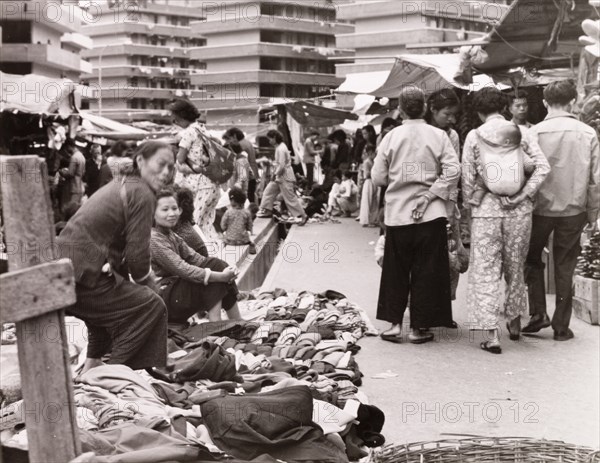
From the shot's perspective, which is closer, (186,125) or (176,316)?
(176,316)

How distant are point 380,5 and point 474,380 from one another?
49.1 meters

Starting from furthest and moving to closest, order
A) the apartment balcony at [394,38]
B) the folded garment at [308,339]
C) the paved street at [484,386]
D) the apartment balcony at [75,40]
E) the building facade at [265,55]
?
the building facade at [265,55] → the apartment balcony at [75,40] → the apartment balcony at [394,38] → the folded garment at [308,339] → the paved street at [484,386]

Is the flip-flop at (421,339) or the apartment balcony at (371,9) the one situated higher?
the apartment balcony at (371,9)

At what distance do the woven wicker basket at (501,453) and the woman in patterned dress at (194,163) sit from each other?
6.04 m

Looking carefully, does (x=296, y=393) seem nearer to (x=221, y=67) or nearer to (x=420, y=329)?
(x=420, y=329)

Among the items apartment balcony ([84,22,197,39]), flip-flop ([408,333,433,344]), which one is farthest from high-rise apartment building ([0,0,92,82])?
apartment balcony ([84,22,197,39])

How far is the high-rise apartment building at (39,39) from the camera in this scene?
40375mm

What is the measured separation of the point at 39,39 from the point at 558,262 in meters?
42.0

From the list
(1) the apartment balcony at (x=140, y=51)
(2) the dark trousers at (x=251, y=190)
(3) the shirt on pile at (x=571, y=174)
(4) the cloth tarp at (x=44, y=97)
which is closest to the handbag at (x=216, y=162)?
(3) the shirt on pile at (x=571, y=174)

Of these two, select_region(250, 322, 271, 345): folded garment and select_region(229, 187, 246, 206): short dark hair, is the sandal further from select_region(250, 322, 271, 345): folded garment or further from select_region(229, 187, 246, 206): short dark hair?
select_region(229, 187, 246, 206): short dark hair

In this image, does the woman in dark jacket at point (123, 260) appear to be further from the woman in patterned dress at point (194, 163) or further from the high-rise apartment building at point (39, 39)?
the high-rise apartment building at point (39, 39)

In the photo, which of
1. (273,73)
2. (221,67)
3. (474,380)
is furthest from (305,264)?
(221,67)

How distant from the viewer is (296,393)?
460 cm

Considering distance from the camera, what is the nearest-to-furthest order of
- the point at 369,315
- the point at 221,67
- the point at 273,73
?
the point at 369,315 < the point at 273,73 < the point at 221,67
